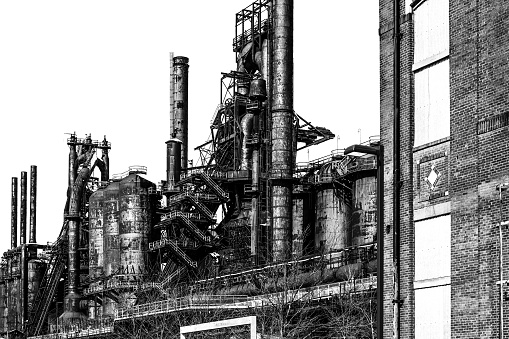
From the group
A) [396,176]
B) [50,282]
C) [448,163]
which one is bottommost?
[50,282]

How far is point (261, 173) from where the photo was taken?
2778 inches

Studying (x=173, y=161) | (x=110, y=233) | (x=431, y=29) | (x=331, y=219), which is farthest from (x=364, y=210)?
(x=431, y=29)

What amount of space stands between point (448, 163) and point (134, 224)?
55324 millimetres

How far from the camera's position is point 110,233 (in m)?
78.4

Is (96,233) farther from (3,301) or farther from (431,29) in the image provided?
(431,29)

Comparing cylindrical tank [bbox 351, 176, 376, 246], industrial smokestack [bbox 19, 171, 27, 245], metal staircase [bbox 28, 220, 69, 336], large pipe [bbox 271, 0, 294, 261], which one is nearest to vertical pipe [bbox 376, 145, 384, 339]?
cylindrical tank [bbox 351, 176, 376, 246]

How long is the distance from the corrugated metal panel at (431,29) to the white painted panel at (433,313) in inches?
206

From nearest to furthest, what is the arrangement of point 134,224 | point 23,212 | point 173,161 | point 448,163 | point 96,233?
1. point 448,163
2. point 134,224
3. point 173,161
4. point 96,233
5. point 23,212

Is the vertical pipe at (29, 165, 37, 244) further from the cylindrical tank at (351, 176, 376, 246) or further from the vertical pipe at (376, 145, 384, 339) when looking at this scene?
the vertical pipe at (376, 145, 384, 339)

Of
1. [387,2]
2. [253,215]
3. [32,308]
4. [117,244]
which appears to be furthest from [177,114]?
[387,2]

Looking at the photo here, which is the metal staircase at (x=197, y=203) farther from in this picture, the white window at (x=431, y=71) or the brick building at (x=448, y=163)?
the white window at (x=431, y=71)

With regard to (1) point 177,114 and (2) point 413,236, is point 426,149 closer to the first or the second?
(2) point 413,236

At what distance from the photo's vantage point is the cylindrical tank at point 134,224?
75.4 m

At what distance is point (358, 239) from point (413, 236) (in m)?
39.4
